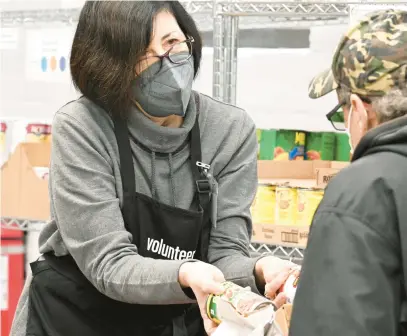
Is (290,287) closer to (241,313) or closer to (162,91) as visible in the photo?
(241,313)

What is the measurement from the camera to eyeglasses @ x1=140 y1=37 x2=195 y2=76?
2.03 metres

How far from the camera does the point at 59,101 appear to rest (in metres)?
4.92

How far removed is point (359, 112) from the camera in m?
1.43

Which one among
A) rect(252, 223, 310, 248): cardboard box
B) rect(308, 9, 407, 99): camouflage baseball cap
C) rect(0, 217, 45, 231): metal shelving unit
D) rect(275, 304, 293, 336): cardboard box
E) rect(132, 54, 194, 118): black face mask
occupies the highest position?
rect(308, 9, 407, 99): camouflage baseball cap

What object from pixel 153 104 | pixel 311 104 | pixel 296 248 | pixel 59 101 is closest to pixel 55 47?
pixel 59 101

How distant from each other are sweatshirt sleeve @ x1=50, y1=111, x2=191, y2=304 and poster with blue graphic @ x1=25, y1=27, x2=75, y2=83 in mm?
2702

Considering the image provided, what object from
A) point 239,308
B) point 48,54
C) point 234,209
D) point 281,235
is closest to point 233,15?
point 281,235

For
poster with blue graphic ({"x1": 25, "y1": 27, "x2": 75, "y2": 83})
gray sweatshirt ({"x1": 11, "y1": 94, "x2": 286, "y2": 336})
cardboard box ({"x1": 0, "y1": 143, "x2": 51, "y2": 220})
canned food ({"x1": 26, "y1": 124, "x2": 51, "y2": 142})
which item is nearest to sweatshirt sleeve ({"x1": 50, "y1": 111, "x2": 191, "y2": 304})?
gray sweatshirt ({"x1": 11, "y1": 94, "x2": 286, "y2": 336})

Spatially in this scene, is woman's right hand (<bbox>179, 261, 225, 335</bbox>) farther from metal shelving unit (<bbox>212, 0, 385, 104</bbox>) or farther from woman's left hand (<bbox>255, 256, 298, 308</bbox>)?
metal shelving unit (<bbox>212, 0, 385, 104</bbox>)

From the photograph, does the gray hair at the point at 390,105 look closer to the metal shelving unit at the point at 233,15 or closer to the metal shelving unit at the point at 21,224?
the metal shelving unit at the point at 233,15

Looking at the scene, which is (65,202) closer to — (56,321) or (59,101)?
(56,321)

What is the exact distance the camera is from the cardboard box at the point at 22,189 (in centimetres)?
352

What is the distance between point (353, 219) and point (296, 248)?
179cm

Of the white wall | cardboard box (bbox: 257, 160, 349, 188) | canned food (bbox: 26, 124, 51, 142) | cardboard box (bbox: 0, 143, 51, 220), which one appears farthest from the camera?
the white wall
